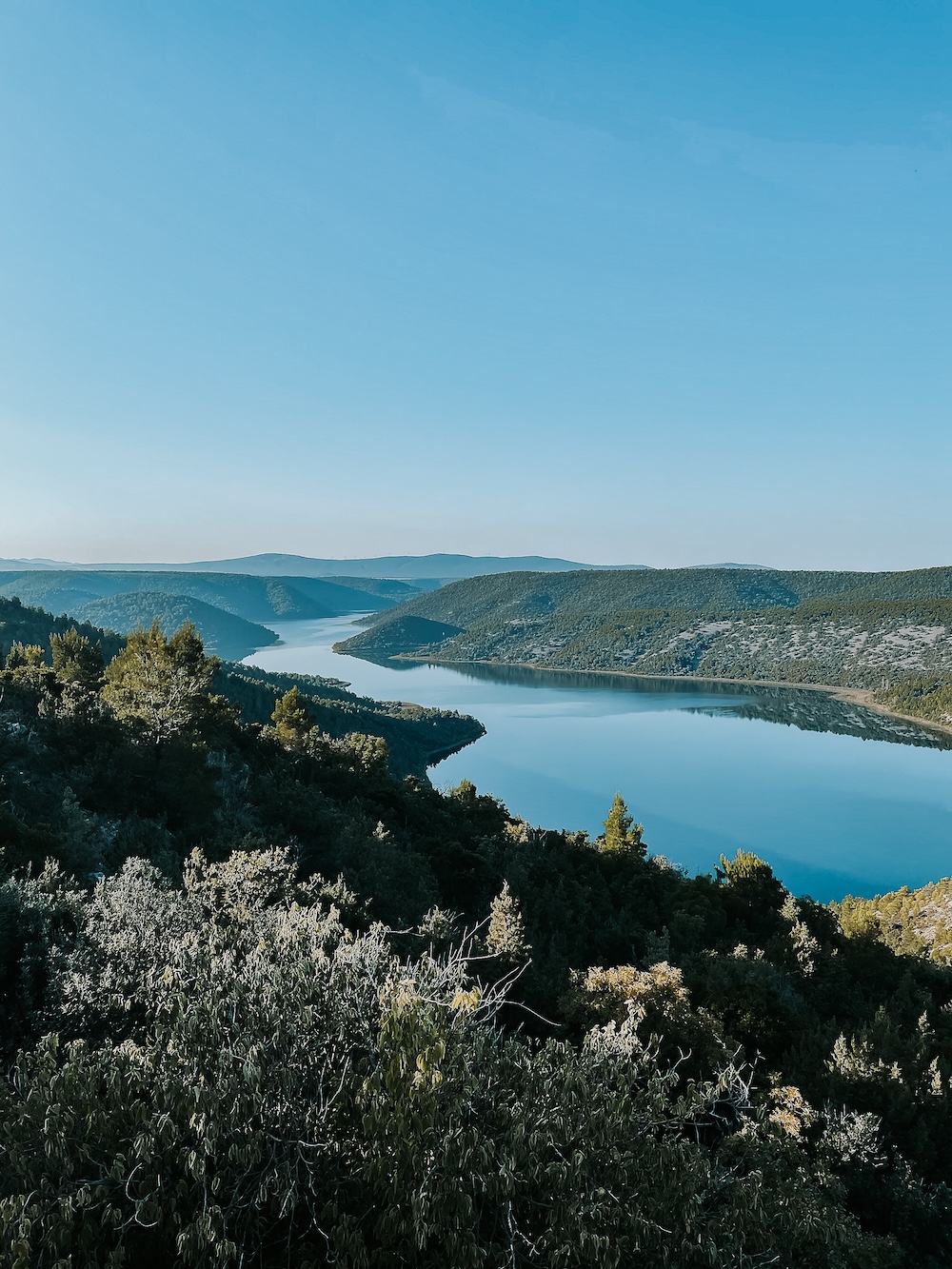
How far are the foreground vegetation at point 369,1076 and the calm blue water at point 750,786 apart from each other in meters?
70.7

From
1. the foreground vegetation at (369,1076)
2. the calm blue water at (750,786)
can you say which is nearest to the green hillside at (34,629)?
the calm blue water at (750,786)

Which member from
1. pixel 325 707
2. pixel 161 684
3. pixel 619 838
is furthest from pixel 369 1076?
pixel 325 707

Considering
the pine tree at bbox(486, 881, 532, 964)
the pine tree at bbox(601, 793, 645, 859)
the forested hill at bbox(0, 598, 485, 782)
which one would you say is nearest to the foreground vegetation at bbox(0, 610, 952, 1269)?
the pine tree at bbox(486, 881, 532, 964)

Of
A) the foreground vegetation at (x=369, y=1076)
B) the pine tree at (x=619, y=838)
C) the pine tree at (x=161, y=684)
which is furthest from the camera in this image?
the pine tree at (x=619, y=838)

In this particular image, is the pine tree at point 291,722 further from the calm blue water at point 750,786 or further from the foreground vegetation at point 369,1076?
the calm blue water at point 750,786

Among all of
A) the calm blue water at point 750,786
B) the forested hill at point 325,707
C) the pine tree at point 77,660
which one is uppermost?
the pine tree at point 77,660

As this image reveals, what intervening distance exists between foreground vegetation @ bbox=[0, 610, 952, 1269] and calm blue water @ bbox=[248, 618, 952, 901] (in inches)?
2784

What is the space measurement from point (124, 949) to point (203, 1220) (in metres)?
7.86

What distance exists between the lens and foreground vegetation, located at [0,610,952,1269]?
22.7 ft

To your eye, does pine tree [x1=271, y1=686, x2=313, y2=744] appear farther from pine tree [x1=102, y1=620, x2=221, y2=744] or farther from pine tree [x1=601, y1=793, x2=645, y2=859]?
pine tree [x1=601, y1=793, x2=645, y2=859]

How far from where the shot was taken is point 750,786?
129125mm

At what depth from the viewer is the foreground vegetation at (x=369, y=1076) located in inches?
273

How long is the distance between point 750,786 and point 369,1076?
13373 cm

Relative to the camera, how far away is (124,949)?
1277 cm
